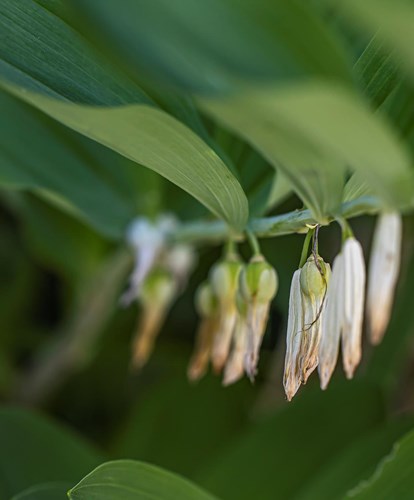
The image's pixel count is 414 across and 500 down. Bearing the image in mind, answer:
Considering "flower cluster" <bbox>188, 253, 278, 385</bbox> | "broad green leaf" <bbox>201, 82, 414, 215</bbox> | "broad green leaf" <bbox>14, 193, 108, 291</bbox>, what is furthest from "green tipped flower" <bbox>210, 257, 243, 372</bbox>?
"broad green leaf" <bbox>14, 193, 108, 291</bbox>

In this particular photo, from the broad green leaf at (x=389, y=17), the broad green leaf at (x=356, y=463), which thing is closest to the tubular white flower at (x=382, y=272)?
the broad green leaf at (x=356, y=463)

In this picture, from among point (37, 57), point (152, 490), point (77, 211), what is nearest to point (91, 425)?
point (77, 211)

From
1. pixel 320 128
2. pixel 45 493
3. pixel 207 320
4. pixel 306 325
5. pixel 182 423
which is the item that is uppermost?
pixel 320 128

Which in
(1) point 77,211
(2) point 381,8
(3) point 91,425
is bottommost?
(3) point 91,425

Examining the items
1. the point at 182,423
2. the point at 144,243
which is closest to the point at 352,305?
the point at 144,243

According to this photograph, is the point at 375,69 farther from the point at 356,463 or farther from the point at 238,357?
the point at 356,463

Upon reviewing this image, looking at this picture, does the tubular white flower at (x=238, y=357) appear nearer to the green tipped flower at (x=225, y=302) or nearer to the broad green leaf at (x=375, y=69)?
the green tipped flower at (x=225, y=302)

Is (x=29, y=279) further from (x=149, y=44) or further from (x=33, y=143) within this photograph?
(x=149, y=44)
